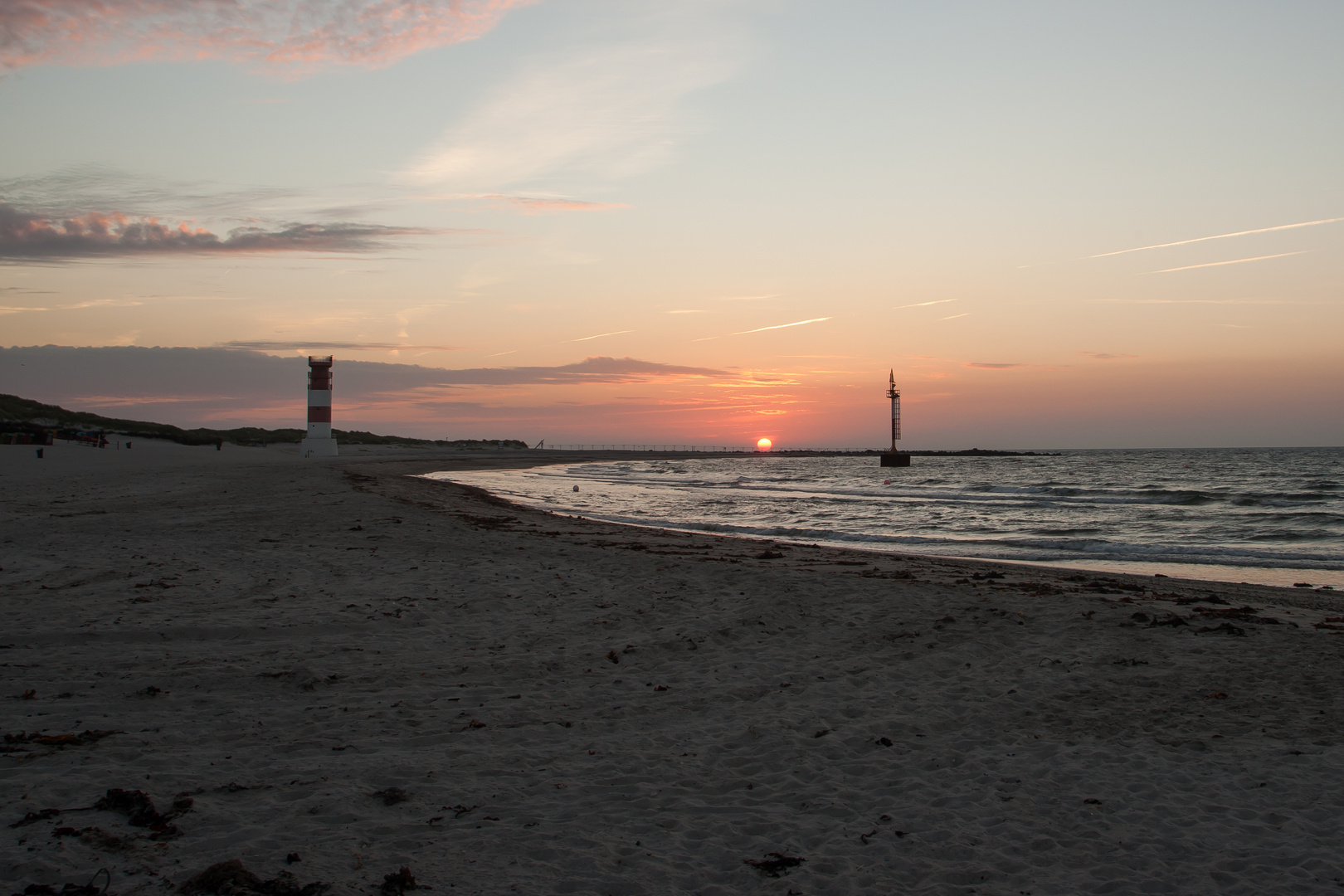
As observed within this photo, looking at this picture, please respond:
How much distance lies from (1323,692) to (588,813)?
6.66 m

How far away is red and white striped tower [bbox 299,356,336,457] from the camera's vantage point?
59500 millimetres

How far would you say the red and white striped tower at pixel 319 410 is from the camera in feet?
195

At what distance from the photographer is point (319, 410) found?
62.2 metres

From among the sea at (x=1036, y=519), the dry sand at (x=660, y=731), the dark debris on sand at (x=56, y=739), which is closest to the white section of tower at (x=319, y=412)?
the sea at (x=1036, y=519)

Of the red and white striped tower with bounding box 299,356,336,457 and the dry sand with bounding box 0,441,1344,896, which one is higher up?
the red and white striped tower with bounding box 299,356,336,457

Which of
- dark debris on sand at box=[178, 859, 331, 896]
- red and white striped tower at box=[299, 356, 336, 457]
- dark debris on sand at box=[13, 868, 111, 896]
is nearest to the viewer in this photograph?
dark debris on sand at box=[13, 868, 111, 896]

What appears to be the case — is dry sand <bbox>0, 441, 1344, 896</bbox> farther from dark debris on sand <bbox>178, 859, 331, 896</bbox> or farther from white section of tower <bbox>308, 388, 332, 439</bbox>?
white section of tower <bbox>308, 388, 332, 439</bbox>

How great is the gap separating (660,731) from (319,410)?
63.0m

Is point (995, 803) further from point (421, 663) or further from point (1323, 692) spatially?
point (421, 663)

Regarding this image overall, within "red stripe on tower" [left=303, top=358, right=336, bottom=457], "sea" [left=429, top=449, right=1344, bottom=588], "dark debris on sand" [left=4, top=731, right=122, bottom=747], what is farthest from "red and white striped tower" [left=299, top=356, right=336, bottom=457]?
"dark debris on sand" [left=4, top=731, right=122, bottom=747]

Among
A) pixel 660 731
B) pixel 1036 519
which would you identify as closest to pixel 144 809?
pixel 660 731

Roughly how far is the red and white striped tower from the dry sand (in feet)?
167

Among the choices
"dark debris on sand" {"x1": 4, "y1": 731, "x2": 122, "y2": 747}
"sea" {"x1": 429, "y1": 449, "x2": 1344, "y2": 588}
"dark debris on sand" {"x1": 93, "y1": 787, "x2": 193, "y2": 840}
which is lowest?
"sea" {"x1": 429, "y1": 449, "x2": 1344, "y2": 588}

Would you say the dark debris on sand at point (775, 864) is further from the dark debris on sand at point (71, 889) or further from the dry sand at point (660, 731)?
the dark debris on sand at point (71, 889)
